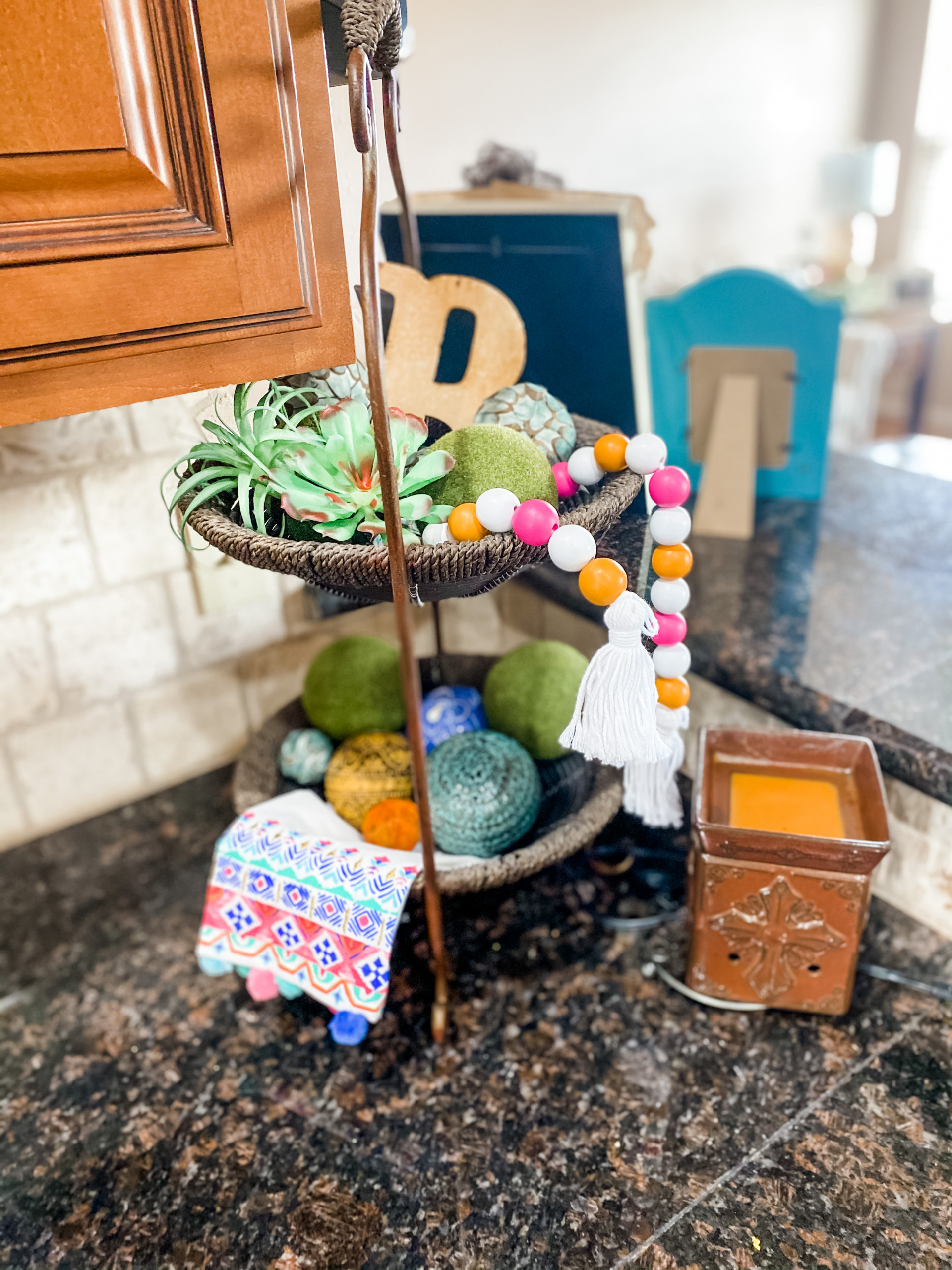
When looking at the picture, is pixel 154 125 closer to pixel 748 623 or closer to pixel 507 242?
pixel 507 242

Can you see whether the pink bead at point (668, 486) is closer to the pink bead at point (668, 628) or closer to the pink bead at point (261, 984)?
the pink bead at point (668, 628)

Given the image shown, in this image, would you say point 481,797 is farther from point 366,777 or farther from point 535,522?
point 535,522

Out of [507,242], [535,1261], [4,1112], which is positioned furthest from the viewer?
[507,242]

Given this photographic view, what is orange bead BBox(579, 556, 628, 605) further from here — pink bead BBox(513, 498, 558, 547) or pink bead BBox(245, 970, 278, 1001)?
pink bead BBox(245, 970, 278, 1001)

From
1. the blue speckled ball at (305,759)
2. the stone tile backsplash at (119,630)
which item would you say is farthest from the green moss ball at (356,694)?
the stone tile backsplash at (119,630)

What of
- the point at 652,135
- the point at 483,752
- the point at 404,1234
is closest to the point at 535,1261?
the point at 404,1234

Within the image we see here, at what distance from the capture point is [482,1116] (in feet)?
2.26

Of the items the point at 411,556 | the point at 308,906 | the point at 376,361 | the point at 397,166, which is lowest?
the point at 308,906

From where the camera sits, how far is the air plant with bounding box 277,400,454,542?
0.55 meters

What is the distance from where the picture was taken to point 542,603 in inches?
45.9

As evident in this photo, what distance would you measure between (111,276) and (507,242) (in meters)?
0.54

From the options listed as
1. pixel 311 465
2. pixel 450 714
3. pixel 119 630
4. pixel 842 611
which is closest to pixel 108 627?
pixel 119 630

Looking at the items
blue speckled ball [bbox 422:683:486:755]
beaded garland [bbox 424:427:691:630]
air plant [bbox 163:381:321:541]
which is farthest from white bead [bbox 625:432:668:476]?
blue speckled ball [bbox 422:683:486:755]

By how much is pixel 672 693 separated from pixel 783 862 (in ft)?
0.62
